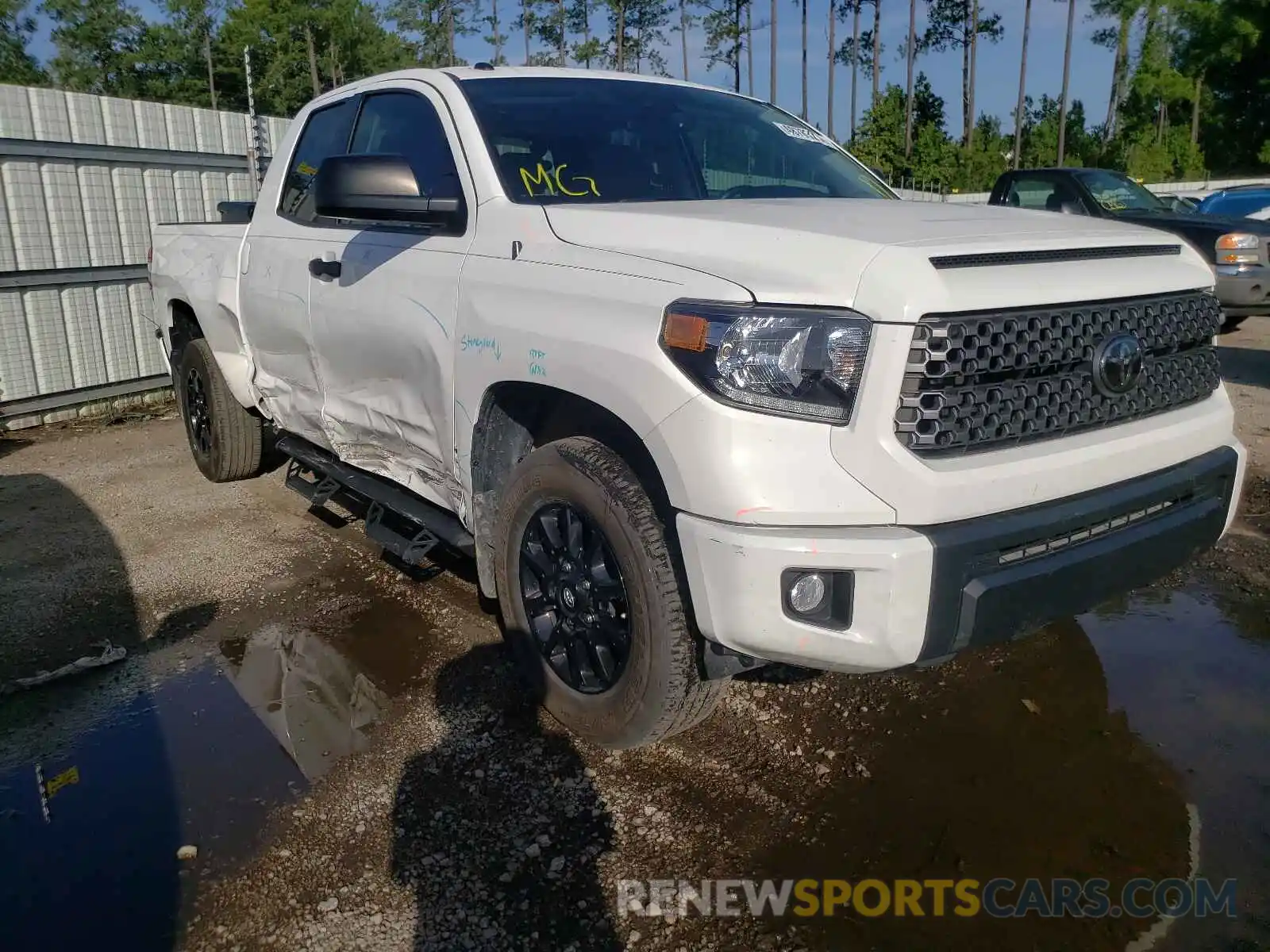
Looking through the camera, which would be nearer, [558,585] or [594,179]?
[558,585]

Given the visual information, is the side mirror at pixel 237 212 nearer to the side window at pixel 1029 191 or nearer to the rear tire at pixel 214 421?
the rear tire at pixel 214 421

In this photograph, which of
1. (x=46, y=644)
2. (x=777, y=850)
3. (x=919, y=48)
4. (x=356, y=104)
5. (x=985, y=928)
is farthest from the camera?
(x=919, y=48)

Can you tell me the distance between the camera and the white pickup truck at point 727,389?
2207 mm

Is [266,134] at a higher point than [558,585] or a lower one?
higher

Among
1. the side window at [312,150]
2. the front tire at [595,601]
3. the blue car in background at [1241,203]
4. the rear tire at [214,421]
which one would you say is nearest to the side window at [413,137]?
the side window at [312,150]

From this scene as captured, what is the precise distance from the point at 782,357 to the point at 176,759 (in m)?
2.27

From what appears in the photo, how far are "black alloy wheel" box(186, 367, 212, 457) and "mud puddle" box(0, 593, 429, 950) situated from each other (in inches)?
81.5

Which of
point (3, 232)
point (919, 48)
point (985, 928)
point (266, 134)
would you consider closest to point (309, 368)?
Result: point (985, 928)

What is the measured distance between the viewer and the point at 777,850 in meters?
2.54

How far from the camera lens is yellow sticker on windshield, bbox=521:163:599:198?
314 cm

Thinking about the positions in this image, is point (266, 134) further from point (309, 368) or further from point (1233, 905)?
point (1233, 905)

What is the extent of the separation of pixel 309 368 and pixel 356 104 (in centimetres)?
115

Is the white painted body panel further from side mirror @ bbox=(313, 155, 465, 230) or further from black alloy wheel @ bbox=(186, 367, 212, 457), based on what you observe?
black alloy wheel @ bbox=(186, 367, 212, 457)

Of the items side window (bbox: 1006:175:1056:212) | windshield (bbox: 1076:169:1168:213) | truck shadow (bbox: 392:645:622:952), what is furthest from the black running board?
windshield (bbox: 1076:169:1168:213)
